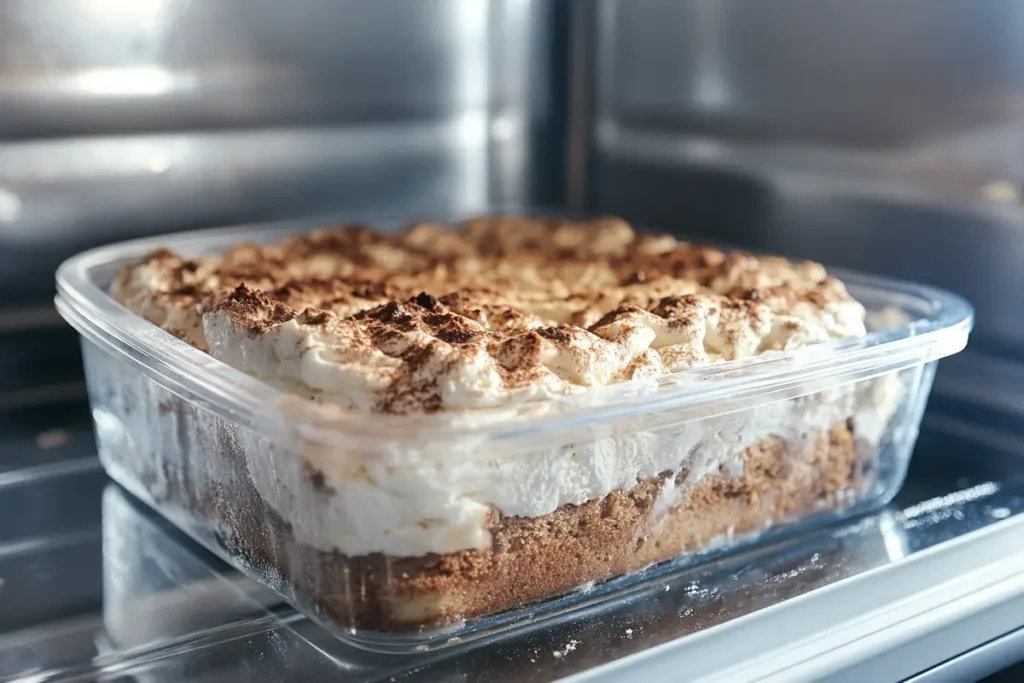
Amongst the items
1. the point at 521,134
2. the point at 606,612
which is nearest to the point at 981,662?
the point at 606,612

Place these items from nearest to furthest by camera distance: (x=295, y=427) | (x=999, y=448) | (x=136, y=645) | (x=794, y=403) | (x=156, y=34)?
(x=295, y=427)
(x=136, y=645)
(x=794, y=403)
(x=999, y=448)
(x=156, y=34)

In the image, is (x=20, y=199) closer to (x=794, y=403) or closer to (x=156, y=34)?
(x=156, y=34)

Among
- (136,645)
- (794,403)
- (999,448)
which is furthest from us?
(999,448)

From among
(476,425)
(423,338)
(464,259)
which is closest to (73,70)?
(464,259)

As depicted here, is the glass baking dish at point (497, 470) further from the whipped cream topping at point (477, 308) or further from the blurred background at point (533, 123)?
the blurred background at point (533, 123)

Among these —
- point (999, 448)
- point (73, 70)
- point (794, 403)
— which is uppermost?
point (73, 70)

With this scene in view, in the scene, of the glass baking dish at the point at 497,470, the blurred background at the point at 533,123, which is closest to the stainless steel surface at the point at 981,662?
the glass baking dish at the point at 497,470

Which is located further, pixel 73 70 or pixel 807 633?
pixel 73 70
